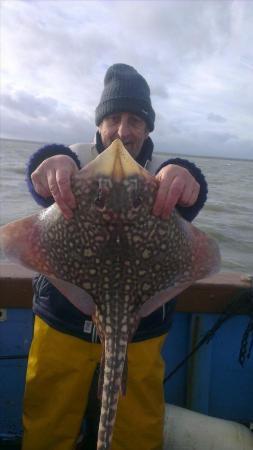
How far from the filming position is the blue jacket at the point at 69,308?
9.71 ft

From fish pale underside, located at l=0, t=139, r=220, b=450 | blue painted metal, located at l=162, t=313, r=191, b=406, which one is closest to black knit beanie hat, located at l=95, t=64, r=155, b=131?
fish pale underside, located at l=0, t=139, r=220, b=450

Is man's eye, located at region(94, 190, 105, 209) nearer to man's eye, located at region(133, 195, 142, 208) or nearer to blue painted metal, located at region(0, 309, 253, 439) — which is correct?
man's eye, located at region(133, 195, 142, 208)

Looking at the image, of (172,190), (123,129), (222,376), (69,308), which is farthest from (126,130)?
(222,376)

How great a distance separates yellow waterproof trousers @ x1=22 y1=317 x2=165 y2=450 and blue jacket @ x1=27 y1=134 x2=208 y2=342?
59 millimetres

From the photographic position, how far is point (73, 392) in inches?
119

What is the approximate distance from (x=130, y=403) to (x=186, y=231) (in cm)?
145

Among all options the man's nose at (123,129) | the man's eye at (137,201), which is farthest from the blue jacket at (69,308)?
the man's eye at (137,201)

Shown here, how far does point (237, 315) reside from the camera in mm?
4156

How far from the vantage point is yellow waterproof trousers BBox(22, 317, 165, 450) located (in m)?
2.99

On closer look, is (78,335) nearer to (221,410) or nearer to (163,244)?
(163,244)

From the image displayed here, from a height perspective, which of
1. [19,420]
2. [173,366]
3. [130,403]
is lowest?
[19,420]

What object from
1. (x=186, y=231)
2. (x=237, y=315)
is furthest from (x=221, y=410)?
(x=186, y=231)

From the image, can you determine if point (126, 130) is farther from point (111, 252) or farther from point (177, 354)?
point (177, 354)

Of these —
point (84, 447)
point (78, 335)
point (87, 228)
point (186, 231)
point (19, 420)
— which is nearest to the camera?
point (87, 228)
